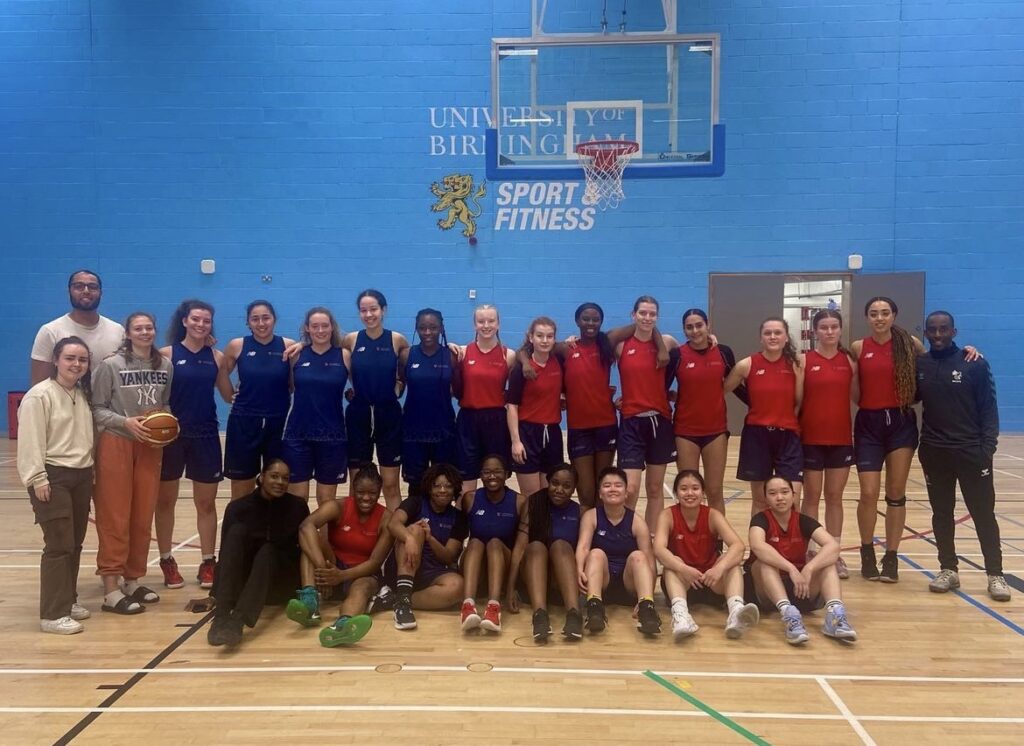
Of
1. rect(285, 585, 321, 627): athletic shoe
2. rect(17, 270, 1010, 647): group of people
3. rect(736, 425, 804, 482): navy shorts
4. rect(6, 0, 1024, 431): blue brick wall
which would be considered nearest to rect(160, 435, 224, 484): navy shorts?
rect(17, 270, 1010, 647): group of people

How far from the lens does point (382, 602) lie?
14.7ft

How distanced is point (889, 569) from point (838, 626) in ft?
4.19

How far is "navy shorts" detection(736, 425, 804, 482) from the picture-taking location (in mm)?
4828

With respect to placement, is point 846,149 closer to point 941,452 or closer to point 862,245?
point 862,245

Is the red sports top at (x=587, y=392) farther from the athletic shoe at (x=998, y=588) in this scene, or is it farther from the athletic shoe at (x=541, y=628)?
the athletic shoe at (x=998, y=588)

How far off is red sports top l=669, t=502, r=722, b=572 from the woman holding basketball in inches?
119

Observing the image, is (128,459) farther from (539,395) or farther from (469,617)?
(539,395)

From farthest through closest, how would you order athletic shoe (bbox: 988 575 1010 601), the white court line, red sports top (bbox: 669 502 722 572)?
athletic shoe (bbox: 988 575 1010 601) → red sports top (bbox: 669 502 722 572) → the white court line

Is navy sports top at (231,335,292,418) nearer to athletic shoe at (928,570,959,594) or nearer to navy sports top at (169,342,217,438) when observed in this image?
navy sports top at (169,342,217,438)

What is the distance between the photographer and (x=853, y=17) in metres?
10.2

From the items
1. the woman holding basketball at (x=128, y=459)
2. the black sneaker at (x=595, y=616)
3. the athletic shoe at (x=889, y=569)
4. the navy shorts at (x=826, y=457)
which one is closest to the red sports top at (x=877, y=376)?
the navy shorts at (x=826, y=457)

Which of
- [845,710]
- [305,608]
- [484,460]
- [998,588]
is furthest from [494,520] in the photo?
[998,588]

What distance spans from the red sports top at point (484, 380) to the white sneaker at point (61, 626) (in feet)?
8.22

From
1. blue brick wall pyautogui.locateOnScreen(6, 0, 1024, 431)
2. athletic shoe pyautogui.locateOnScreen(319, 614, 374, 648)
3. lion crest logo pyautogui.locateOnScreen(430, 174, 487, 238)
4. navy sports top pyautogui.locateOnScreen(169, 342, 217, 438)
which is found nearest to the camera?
athletic shoe pyautogui.locateOnScreen(319, 614, 374, 648)
